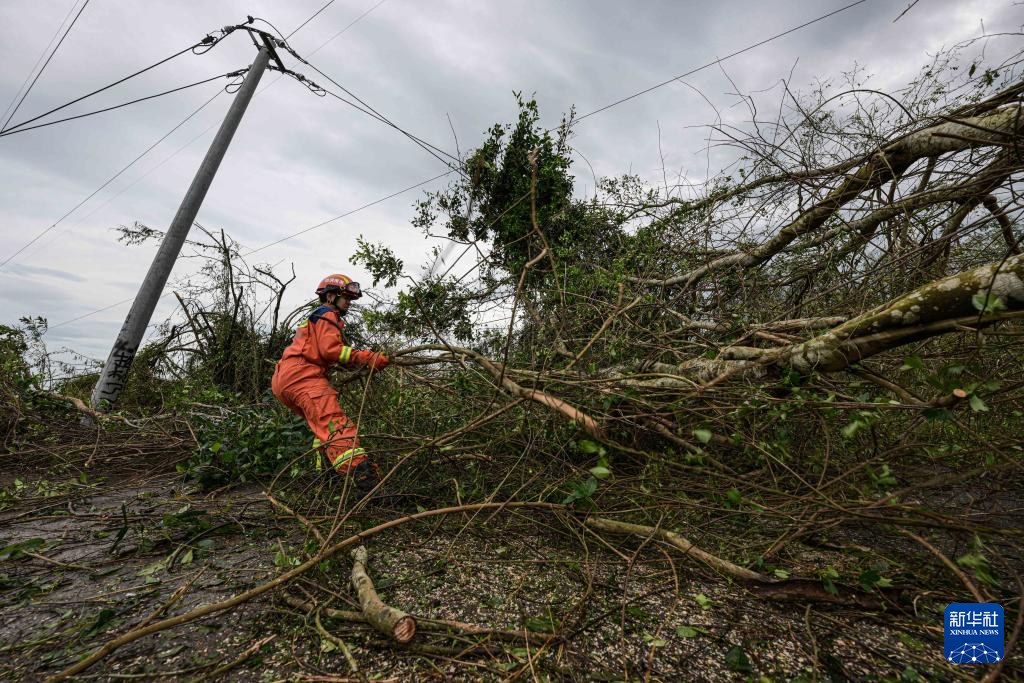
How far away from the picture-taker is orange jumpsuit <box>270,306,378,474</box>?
364 cm

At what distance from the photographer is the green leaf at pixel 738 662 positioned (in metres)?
1.66

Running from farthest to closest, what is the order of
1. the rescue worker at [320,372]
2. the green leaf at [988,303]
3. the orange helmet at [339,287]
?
the orange helmet at [339,287]
the rescue worker at [320,372]
the green leaf at [988,303]

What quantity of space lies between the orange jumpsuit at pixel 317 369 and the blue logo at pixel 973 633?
11.3 ft

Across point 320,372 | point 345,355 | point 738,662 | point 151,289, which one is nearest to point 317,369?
point 320,372

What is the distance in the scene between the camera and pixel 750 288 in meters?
4.05

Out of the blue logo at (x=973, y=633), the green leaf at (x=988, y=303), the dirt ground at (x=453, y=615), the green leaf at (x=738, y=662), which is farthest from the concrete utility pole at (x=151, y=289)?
the blue logo at (x=973, y=633)

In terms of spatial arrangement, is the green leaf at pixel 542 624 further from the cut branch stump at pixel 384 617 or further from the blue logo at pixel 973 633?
the blue logo at pixel 973 633

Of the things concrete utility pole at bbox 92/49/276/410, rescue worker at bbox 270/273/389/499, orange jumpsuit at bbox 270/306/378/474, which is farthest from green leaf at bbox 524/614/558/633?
concrete utility pole at bbox 92/49/276/410

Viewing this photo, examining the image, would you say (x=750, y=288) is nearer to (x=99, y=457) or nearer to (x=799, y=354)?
(x=799, y=354)

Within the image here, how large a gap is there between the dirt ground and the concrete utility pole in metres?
3.59

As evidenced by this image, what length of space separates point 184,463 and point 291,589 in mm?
3365

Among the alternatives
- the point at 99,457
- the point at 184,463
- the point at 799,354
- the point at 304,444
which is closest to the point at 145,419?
the point at 99,457

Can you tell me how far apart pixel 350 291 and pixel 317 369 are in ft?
2.74

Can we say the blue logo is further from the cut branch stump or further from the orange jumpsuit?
the orange jumpsuit
